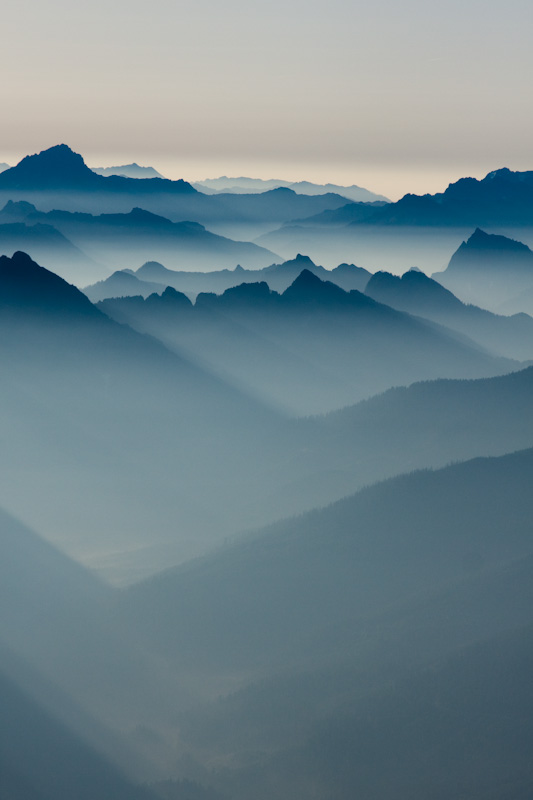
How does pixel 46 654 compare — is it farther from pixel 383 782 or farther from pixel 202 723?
pixel 383 782

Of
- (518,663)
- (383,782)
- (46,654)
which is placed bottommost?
(46,654)

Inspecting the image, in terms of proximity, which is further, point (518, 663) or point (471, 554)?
point (471, 554)

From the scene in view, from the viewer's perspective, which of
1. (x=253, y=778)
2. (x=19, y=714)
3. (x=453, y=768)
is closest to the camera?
(x=453, y=768)

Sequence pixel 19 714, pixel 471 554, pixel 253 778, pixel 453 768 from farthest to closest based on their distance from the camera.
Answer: pixel 471 554 → pixel 19 714 → pixel 253 778 → pixel 453 768

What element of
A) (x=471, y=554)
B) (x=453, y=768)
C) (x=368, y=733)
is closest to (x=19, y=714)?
(x=368, y=733)

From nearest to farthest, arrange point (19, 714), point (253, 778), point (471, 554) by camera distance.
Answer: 1. point (253, 778)
2. point (19, 714)
3. point (471, 554)

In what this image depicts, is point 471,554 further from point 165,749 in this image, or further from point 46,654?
point 46,654

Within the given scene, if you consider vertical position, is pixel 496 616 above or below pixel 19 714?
above

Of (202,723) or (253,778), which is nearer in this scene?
(253,778)

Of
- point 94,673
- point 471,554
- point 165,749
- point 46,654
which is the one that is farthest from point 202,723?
point 471,554
